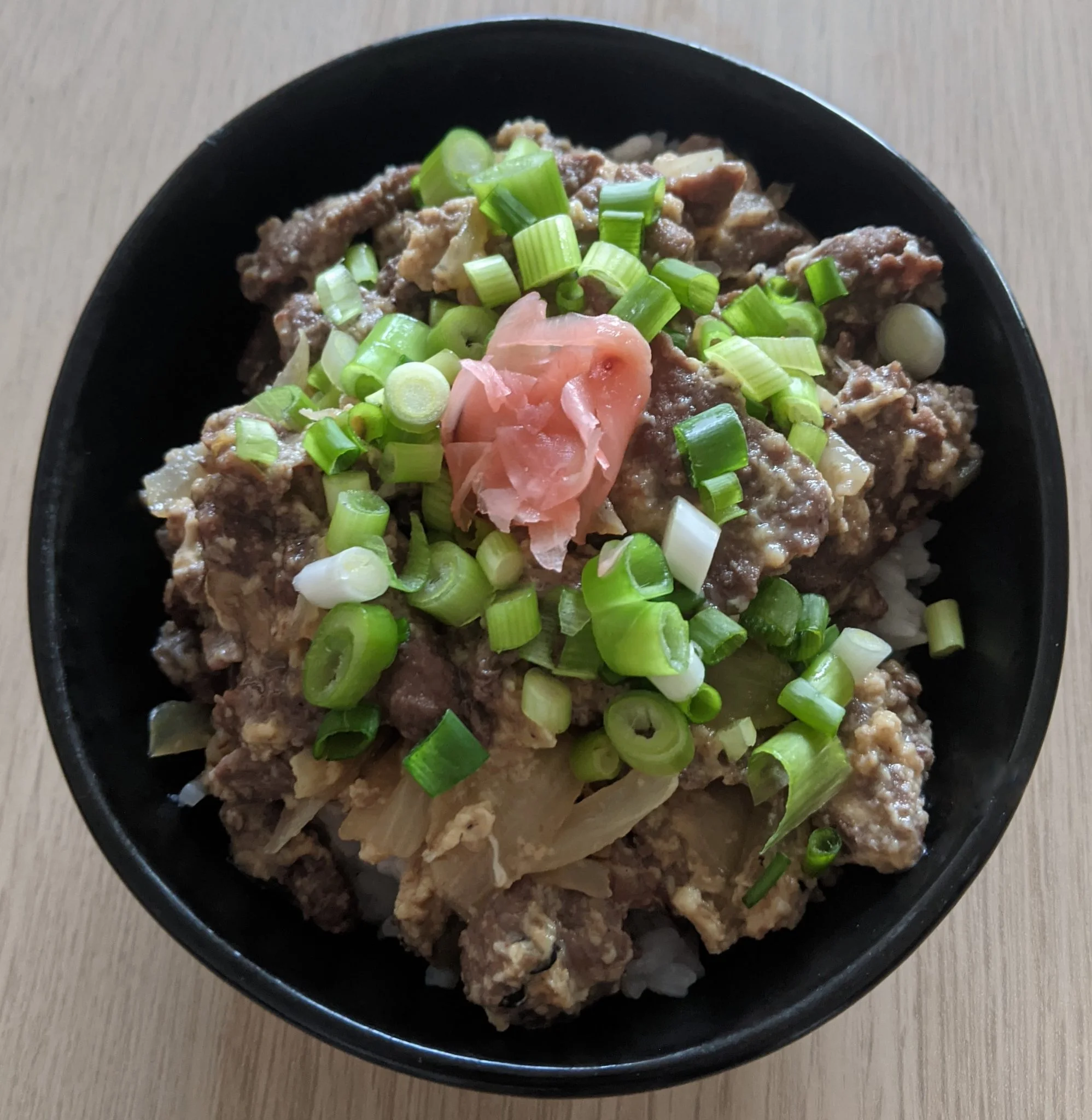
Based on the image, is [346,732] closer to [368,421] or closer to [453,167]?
[368,421]

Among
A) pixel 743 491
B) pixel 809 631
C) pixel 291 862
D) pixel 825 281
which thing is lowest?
pixel 291 862

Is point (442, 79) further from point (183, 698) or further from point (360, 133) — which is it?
point (183, 698)

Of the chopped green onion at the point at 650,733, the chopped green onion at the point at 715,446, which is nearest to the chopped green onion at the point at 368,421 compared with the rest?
the chopped green onion at the point at 715,446

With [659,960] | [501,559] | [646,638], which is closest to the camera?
[646,638]

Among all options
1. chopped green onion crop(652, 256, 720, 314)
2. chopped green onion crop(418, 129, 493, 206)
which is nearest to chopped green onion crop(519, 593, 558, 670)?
chopped green onion crop(652, 256, 720, 314)

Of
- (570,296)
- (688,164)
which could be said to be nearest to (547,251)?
(570,296)

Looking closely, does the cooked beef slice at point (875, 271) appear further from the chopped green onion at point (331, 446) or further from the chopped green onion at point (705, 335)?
the chopped green onion at point (331, 446)
